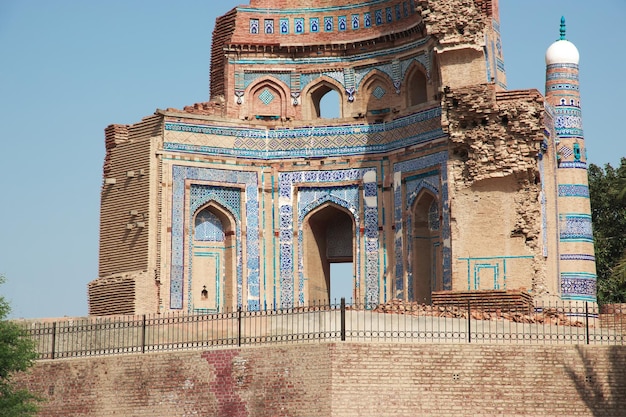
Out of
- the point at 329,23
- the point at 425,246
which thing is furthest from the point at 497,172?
the point at 329,23

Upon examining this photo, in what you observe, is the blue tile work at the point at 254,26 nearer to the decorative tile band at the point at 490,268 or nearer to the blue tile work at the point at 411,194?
the blue tile work at the point at 411,194

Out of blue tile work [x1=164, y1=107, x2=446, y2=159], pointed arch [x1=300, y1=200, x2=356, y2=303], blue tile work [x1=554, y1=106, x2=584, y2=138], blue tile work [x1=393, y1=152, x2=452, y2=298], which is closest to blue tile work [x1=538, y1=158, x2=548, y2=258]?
blue tile work [x1=554, y1=106, x2=584, y2=138]

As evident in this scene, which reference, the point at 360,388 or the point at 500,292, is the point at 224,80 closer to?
the point at 500,292

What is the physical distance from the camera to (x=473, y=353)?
20250 mm

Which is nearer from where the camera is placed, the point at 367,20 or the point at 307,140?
the point at 307,140

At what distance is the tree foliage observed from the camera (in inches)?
1358

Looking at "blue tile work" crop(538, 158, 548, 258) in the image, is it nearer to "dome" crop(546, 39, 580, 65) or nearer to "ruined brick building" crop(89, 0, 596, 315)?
"ruined brick building" crop(89, 0, 596, 315)

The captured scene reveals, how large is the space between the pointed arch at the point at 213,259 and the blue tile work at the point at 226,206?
0.14 meters

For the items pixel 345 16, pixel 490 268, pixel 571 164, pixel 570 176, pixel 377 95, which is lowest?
pixel 490 268

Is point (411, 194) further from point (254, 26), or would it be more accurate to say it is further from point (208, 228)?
point (254, 26)

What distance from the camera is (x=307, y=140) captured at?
31.3m

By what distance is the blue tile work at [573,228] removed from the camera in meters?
28.7

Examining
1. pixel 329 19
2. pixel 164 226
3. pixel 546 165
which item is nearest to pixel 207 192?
pixel 164 226

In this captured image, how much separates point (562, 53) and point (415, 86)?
3.68 m
